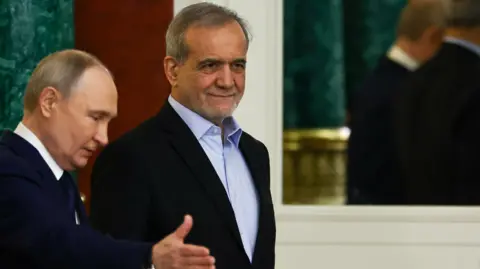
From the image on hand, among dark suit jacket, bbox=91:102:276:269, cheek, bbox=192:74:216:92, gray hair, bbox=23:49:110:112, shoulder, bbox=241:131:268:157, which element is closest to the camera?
gray hair, bbox=23:49:110:112

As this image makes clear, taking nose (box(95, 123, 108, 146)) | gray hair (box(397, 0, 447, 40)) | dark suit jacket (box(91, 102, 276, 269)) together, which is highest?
gray hair (box(397, 0, 447, 40))

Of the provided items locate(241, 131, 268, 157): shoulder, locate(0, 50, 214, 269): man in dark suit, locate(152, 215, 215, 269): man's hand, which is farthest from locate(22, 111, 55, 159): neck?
locate(241, 131, 268, 157): shoulder

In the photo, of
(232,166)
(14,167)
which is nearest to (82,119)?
(14,167)

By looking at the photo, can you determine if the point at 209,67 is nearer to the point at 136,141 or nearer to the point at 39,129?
the point at 136,141

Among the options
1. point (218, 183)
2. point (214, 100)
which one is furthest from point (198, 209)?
point (214, 100)

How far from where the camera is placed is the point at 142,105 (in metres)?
3.46

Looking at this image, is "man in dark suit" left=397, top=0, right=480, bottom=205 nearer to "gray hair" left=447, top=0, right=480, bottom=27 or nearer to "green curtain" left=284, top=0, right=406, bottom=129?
"gray hair" left=447, top=0, right=480, bottom=27

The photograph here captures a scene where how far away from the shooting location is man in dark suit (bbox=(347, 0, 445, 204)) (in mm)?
3521

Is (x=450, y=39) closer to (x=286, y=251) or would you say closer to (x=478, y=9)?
(x=478, y=9)

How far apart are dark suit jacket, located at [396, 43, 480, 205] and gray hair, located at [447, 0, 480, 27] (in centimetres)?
8

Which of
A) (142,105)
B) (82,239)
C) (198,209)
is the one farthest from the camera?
(142,105)

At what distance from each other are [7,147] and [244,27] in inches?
27.6

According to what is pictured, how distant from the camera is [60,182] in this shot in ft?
6.32

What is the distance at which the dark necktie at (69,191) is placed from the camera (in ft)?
6.31
